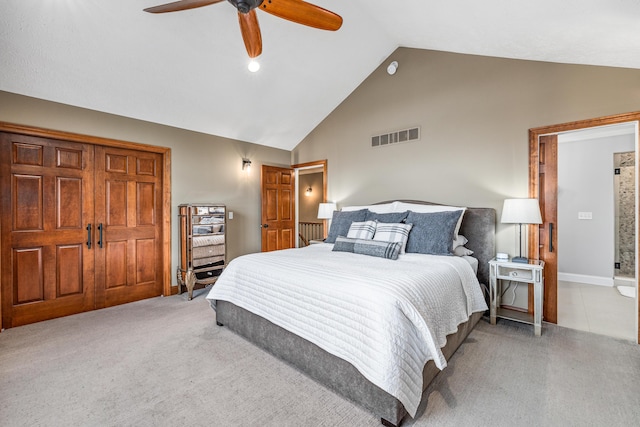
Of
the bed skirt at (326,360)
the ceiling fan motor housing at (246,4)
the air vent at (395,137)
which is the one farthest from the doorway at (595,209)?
the ceiling fan motor housing at (246,4)

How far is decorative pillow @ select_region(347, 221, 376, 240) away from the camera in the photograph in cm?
318

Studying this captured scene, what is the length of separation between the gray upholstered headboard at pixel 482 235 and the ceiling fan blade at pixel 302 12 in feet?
8.30

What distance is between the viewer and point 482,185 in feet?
11.0

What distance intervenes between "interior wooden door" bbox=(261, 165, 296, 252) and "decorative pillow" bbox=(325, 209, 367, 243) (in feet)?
5.44

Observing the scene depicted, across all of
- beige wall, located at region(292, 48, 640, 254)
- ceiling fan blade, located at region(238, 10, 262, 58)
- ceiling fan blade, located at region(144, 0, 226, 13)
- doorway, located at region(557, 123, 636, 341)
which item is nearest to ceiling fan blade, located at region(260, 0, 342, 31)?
ceiling fan blade, located at region(238, 10, 262, 58)

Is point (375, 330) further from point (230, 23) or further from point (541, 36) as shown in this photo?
point (230, 23)

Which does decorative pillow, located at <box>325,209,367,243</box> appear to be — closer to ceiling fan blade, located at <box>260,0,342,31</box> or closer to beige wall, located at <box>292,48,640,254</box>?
beige wall, located at <box>292,48,640,254</box>

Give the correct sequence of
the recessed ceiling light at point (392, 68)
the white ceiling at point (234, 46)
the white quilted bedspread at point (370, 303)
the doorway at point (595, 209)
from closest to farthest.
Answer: the white quilted bedspread at point (370, 303) → the white ceiling at point (234, 46) → the recessed ceiling light at point (392, 68) → the doorway at point (595, 209)

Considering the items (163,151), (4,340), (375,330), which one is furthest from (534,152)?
(4,340)

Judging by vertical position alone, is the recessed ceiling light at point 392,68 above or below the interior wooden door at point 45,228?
Answer: above

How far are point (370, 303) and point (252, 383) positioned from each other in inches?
42.8

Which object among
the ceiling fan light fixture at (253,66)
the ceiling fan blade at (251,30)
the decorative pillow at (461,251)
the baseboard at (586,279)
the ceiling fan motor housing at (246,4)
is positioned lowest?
the baseboard at (586,279)

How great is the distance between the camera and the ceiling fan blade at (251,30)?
2.08m

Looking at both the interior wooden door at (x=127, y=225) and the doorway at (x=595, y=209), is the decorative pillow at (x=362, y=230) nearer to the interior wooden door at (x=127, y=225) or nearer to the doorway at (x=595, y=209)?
the interior wooden door at (x=127, y=225)
